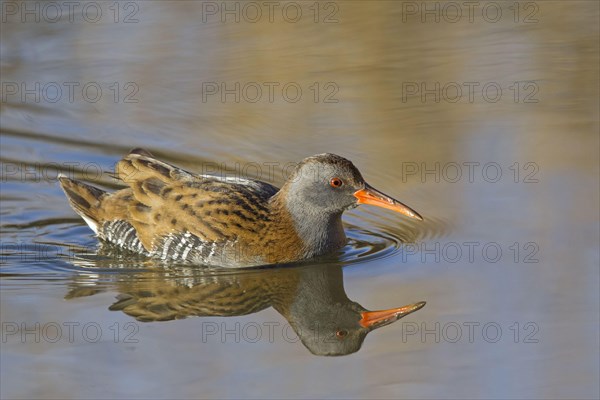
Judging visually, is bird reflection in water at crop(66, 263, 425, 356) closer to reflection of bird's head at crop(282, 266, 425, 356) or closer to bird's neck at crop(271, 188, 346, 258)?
reflection of bird's head at crop(282, 266, 425, 356)

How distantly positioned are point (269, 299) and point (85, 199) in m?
2.30

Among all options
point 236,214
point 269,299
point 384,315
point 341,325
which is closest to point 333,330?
point 341,325

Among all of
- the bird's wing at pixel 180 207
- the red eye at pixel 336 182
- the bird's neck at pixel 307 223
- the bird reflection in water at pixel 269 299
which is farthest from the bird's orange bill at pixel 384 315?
the bird's wing at pixel 180 207

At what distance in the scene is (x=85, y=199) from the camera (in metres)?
10.7

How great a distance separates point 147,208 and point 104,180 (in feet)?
4.90

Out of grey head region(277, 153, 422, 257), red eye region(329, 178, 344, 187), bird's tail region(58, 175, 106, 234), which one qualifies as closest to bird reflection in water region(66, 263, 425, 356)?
grey head region(277, 153, 422, 257)

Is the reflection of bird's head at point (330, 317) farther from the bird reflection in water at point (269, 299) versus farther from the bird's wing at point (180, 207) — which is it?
the bird's wing at point (180, 207)

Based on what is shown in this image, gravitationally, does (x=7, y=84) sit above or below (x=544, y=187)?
above

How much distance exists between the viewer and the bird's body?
988cm

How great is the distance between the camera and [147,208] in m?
10.2

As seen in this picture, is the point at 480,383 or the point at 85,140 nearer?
the point at 480,383

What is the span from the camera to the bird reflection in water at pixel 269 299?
858 centimetres

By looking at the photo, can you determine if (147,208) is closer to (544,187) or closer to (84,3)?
(544,187)

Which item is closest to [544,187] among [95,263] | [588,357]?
[588,357]
